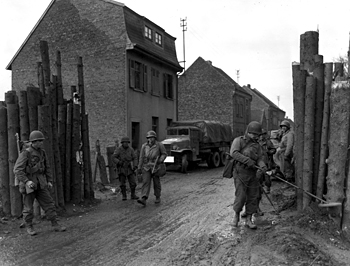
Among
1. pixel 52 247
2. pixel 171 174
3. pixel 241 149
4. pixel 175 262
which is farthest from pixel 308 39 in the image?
pixel 171 174

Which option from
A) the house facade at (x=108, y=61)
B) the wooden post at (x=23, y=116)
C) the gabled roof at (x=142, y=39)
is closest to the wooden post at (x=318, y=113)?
the wooden post at (x=23, y=116)

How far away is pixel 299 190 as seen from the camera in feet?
21.2

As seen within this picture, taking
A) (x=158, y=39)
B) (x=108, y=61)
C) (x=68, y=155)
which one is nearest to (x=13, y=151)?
(x=68, y=155)

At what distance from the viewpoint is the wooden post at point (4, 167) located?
7.59 metres

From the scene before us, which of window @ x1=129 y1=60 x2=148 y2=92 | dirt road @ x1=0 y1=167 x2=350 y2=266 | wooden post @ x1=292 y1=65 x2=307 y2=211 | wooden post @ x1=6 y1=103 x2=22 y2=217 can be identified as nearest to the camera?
dirt road @ x1=0 y1=167 x2=350 y2=266

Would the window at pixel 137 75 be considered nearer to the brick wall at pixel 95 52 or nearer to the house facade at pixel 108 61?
the house facade at pixel 108 61

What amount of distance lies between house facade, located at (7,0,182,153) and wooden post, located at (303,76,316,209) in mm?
13412

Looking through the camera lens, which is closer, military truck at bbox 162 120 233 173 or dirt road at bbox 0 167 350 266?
dirt road at bbox 0 167 350 266

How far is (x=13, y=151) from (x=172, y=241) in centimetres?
413

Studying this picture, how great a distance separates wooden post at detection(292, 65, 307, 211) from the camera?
6.45 m

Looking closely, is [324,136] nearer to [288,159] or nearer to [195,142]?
[288,159]

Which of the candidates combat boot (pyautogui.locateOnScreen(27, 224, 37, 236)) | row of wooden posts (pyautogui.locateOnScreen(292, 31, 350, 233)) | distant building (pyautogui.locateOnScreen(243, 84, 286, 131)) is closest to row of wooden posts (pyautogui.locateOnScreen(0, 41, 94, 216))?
combat boot (pyautogui.locateOnScreen(27, 224, 37, 236))

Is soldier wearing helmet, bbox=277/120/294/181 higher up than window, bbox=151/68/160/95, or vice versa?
window, bbox=151/68/160/95

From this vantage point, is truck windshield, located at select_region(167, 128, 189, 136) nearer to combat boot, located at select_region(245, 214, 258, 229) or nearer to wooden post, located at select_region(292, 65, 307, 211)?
wooden post, located at select_region(292, 65, 307, 211)
